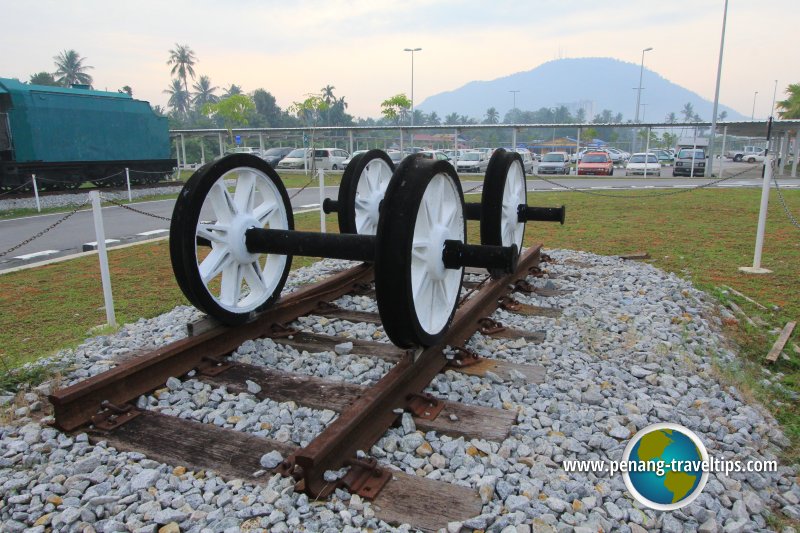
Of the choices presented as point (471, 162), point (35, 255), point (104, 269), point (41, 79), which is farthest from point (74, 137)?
point (41, 79)

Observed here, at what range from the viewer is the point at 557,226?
11.6 m

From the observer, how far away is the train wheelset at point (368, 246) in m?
3.09

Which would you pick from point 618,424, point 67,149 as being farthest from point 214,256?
point 67,149

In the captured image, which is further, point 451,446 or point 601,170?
point 601,170

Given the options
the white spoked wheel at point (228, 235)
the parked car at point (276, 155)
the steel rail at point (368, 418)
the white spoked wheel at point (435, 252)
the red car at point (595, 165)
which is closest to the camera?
the steel rail at point (368, 418)

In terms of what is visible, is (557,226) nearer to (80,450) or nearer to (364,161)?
(364,161)

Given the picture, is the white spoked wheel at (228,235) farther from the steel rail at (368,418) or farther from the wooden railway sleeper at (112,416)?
the steel rail at (368,418)

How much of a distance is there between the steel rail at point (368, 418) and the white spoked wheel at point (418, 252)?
0.19 meters

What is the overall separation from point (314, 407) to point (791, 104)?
59.4 meters

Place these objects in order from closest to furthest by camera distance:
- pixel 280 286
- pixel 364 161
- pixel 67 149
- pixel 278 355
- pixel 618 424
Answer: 1. pixel 618 424
2. pixel 278 355
3. pixel 280 286
4. pixel 364 161
5. pixel 67 149

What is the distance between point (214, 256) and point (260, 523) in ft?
7.57

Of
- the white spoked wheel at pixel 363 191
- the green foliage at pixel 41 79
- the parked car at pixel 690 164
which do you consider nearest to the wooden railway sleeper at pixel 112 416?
the white spoked wheel at pixel 363 191

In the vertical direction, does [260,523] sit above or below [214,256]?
below

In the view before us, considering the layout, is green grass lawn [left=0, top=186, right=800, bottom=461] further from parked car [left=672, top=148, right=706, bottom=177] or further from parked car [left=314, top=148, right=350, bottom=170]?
parked car [left=314, top=148, right=350, bottom=170]
